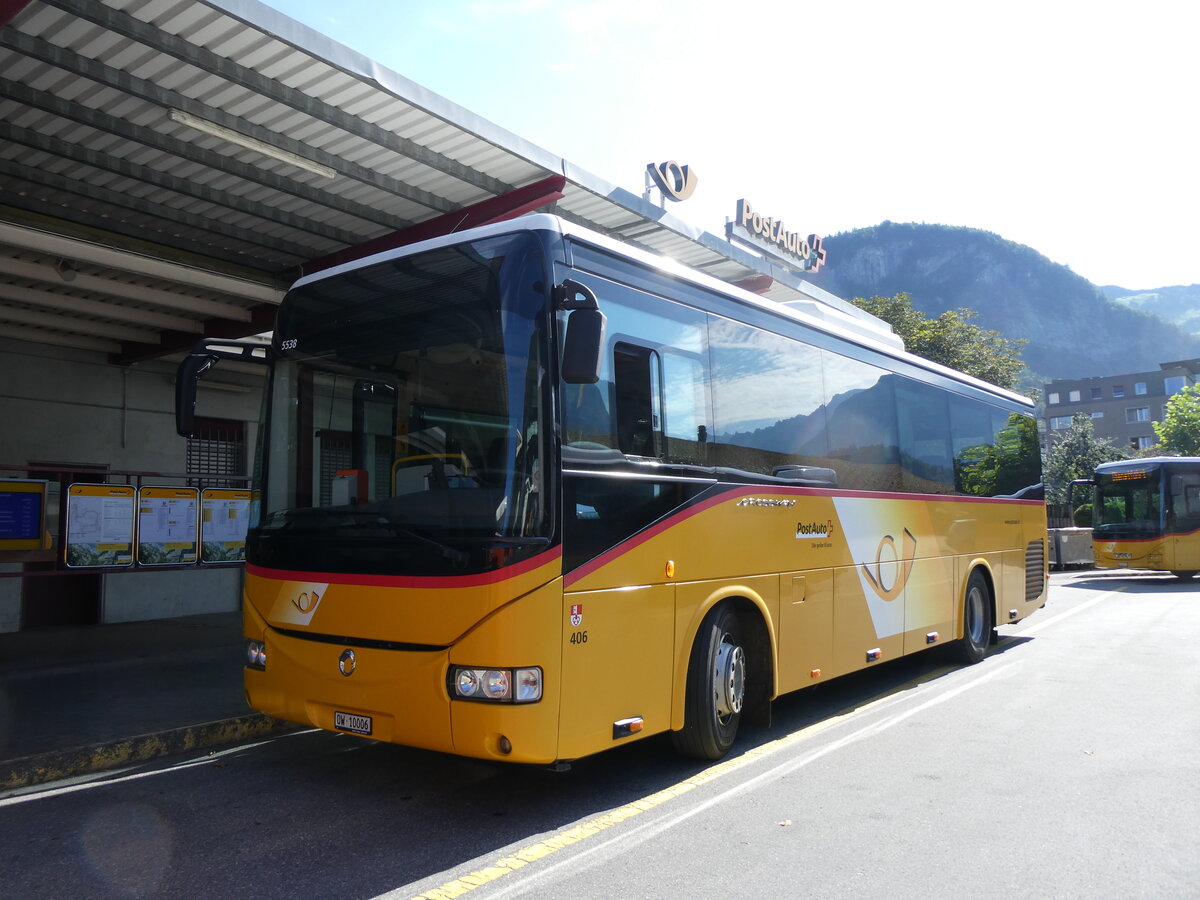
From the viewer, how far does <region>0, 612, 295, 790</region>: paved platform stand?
6.04 m

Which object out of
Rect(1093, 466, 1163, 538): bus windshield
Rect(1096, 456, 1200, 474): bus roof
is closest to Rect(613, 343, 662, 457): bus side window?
Rect(1093, 466, 1163, 538): bus windshield

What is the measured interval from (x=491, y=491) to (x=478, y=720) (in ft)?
3.73

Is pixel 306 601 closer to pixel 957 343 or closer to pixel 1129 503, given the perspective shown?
pixel 1129 503

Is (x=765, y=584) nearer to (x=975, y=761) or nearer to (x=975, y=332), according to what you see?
(x=975, y=761)

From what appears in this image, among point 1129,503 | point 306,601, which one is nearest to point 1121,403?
point 1129,503

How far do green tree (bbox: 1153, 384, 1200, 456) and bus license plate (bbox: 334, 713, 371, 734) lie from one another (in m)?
45.5

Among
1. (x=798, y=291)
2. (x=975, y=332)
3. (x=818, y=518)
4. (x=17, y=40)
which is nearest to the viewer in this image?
(x=17, y=40)

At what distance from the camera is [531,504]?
15.2 feet

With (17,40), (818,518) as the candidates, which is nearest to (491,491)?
(818,518)

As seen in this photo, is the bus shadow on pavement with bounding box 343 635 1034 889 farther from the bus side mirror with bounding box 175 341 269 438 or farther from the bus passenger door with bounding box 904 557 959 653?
the bus side mirror with bounding box 175 341 269 438

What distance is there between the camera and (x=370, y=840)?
4.55 m

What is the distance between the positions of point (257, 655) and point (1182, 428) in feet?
151

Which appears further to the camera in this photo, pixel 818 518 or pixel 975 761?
pixel 818 518

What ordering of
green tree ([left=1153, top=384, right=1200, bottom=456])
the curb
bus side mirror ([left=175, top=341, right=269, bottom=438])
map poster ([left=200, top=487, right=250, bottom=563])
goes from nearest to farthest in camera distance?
the curb
bus side mirror ([left=175, top=341, right=269, bottom=438])
map poster ([left=200, top=487, right=250, bottom=563])
green tree ([left=1153, top=384, right=1200, bottom=456])
